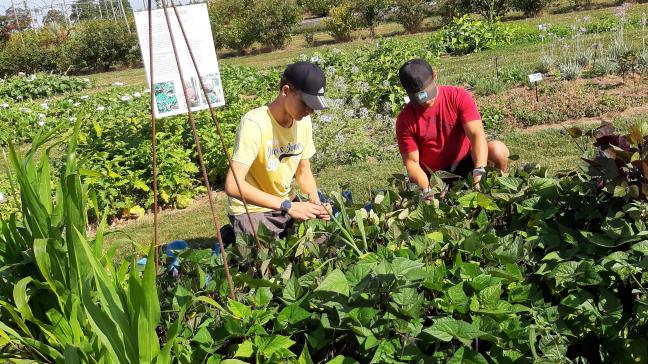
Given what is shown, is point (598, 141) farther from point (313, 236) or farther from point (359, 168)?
point (359, 168)

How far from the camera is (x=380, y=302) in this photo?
1952mm

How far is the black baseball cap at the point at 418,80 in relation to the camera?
3777 mm

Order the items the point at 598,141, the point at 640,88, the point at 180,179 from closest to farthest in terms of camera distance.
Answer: the point at 598,141 < the point at 180,179 < the point at 640,88

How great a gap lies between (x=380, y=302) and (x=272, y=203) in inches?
54.5

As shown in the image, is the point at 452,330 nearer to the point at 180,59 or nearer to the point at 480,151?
the point at 480,151

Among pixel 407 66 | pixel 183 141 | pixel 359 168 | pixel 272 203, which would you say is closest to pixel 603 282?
pixel 272 203

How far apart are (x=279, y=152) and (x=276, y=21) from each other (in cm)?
2011

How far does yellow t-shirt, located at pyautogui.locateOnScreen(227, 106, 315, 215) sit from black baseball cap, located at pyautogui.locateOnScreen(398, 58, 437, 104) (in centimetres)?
62

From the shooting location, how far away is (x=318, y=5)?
104 ft

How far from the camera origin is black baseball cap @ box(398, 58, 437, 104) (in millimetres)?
3777

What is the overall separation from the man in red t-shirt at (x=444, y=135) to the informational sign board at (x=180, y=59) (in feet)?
6.55

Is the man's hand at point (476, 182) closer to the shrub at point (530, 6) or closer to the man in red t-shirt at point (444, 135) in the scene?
the man in red t-shirt at point (444, 135)

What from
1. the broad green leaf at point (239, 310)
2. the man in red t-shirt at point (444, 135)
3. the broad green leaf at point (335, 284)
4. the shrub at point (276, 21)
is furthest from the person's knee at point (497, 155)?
the shrub at point (276, 21)

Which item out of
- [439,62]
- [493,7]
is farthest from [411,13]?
[439,62]
